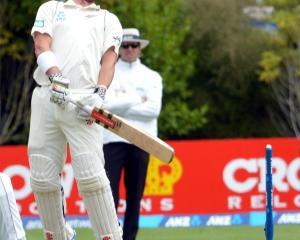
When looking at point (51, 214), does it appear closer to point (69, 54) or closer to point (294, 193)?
point (69, 54)

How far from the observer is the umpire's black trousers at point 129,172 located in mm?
9281

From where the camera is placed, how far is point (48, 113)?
7.25m

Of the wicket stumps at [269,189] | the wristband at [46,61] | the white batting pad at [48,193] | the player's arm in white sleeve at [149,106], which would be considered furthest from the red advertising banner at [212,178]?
the wristband at [46,61]

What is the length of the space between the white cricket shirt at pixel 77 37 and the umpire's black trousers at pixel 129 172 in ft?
6.39

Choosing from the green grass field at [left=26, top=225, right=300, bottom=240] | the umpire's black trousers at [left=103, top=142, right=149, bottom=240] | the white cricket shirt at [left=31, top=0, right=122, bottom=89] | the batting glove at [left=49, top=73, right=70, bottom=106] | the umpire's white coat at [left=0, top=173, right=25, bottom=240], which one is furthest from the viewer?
the green grass field at [left=26, top=225, right=300, bottom=240]

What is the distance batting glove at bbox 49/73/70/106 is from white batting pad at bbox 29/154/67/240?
16.0 inches

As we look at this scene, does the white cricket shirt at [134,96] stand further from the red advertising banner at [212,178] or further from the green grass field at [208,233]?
the red advertising banner at [212,178]

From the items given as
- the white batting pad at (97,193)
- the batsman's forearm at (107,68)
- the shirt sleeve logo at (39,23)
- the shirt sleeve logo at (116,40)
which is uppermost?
the shirt sleeve logo at (39,23)

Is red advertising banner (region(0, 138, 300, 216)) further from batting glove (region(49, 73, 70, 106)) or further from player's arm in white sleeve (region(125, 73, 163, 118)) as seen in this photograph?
batting glove (region(49, 73, 70, 106))

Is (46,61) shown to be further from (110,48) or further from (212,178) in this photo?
(212,178)

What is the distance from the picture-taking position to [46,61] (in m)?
7.18

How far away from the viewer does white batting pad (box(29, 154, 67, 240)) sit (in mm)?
7262

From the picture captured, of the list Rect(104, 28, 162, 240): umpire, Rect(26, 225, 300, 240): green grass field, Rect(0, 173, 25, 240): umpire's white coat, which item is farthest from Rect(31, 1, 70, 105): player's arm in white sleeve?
Rect(26, 225, 300, 240): green grass field

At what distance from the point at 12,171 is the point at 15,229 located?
771cm
